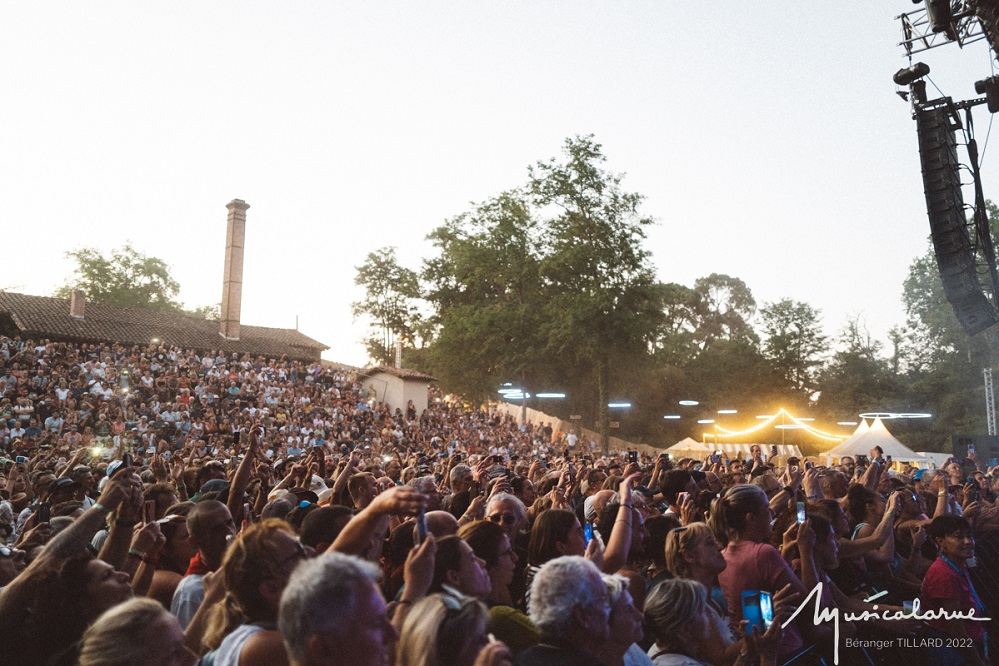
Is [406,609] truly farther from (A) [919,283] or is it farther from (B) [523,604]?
(A) [919,283]

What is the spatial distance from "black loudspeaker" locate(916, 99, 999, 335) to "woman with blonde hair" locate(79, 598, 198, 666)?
16.7 metres

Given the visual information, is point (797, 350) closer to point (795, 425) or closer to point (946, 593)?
point (795, 425)

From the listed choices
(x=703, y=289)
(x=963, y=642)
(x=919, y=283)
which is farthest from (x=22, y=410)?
(x=703, y=289)

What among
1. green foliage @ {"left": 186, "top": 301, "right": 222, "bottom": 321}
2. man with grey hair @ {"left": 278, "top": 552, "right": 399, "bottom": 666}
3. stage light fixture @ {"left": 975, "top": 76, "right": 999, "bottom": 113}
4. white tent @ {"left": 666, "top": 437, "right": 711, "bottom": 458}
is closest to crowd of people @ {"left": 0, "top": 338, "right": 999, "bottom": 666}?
man with grey hair @ {"left": 278, "top": 552, "right": 399, "bottom": 666}

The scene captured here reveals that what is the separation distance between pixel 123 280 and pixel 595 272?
135ft

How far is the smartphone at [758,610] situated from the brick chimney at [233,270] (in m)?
35.1

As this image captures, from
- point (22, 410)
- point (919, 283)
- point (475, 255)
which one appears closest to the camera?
point (22, 410)

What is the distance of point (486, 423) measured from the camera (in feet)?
116

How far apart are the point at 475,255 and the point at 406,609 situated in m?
38.0

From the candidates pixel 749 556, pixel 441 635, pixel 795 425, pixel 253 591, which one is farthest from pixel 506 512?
pixel 795 425

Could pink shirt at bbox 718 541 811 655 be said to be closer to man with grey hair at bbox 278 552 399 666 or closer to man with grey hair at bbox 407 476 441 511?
man with grey hair at bbox 407 476 441 511

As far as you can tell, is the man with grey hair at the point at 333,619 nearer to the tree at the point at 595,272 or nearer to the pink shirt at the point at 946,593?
the pink shirt at the point at 946,593

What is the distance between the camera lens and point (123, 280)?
61.4 m

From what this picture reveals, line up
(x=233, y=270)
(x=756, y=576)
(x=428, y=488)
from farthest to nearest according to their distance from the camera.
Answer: (x=233, y=270)
(x=428, y=488)
(x=756, y=576)
